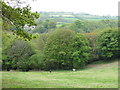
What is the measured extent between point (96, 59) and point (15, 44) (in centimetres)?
2616

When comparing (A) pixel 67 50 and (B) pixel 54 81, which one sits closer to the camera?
(B) pixel 54 81

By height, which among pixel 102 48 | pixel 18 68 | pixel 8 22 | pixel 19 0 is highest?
pixel 19 0

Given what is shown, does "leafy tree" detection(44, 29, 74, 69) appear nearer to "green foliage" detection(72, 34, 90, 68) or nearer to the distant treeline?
the distant treeline

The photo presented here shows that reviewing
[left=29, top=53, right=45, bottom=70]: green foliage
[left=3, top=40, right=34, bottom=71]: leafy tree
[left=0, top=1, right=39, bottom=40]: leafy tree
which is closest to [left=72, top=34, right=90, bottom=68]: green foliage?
[left=29, top=53, right=45, bottom=70]: green foliage

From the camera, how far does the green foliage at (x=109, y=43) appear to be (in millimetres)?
61816

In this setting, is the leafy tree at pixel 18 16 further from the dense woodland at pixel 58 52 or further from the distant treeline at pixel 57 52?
the distant treeline at pixel 57 52

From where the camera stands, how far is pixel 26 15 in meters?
14.8

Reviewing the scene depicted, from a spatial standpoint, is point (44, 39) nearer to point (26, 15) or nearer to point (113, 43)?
point (113, 43)

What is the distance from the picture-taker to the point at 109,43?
206ft

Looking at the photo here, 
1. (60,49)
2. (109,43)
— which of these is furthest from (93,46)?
(60,49)

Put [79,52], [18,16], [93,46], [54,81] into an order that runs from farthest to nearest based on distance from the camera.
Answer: [93,46] → [79,52] → [54,81] → [18,16]

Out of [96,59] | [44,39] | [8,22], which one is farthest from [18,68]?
[8,22]

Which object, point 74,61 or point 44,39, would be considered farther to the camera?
point 44,39

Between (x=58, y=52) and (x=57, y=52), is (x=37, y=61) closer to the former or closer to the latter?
(x=57, y=52)
